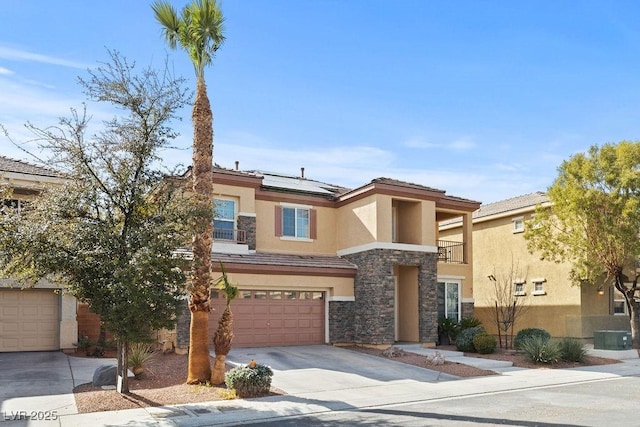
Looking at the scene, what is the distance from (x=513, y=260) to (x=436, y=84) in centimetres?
1547

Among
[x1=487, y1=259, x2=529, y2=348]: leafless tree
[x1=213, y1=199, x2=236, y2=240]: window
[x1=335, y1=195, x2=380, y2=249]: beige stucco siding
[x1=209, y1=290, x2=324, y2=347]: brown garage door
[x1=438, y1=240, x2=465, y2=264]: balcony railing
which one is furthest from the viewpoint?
[x1=487, y1=259, x2=529, y2=348]: leafless tree

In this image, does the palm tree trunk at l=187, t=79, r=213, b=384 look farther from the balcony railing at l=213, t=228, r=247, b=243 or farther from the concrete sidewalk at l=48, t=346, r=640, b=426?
the balcony railing at l=213, t=228, r=247, b=243

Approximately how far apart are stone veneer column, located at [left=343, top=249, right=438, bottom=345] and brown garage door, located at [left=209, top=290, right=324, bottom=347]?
1.73 m

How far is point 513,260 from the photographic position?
31.2m

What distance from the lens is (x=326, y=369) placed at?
61.3 feet

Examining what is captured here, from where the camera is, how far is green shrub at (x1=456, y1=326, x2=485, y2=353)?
23656 mm

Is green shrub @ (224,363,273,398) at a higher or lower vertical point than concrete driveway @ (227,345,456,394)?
higher

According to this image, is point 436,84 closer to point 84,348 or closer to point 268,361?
point 268,361

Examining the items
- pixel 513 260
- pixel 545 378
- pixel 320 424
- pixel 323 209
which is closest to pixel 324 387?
pixel 320 424

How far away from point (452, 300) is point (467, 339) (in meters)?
3.99

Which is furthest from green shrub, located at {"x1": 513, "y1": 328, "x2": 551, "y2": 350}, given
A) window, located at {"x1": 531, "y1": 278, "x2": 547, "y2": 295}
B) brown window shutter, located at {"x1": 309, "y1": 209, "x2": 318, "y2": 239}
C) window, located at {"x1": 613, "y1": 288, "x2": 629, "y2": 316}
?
brown window shutter, located at {"x1": 309, "y1": 209, "x2": 318, "y2": 239}

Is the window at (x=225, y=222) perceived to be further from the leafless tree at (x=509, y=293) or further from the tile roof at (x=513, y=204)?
the tile roof at (x=513, y=204)

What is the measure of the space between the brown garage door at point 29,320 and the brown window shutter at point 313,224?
35.0 feet

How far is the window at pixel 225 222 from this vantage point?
79.6ft
